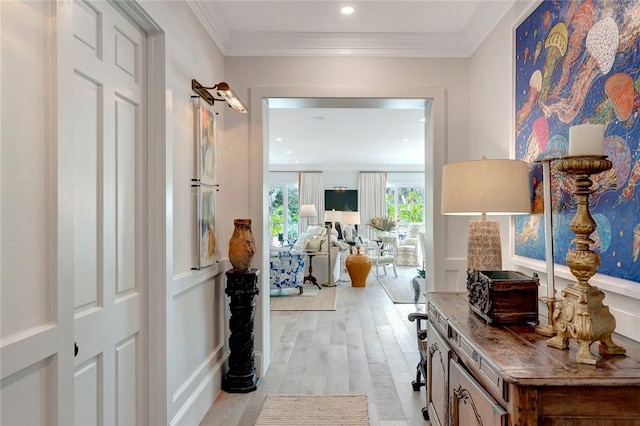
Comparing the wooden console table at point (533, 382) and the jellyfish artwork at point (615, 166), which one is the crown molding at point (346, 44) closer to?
the jellyfish artwork at point (615, 166)

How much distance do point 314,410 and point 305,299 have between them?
3.39 metres

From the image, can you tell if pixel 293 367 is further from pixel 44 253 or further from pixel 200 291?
pixel 44 253

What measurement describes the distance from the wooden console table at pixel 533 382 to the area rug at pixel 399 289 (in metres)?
4.34

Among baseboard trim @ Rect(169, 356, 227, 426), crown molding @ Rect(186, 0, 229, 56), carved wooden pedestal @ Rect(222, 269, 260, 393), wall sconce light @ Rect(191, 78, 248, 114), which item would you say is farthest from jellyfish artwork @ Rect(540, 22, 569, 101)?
baseboard trim @ Rect(169, 356, 227, 426)

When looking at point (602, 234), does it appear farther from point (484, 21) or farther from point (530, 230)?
point (484, 21)

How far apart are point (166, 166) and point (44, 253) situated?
89 cm

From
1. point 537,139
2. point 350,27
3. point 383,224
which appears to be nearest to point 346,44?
point 350,27

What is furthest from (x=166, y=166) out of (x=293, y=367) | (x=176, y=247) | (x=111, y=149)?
(x=293, y=367)

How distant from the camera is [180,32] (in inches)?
85.4

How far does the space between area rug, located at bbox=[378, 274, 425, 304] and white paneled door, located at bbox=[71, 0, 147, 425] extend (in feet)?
15.1

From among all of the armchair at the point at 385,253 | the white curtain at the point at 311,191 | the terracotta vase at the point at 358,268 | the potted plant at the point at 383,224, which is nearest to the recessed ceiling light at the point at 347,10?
the terracotta vase at the point at 358,268

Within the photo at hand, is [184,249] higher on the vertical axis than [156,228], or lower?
lower

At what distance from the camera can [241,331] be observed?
2812 millimetres

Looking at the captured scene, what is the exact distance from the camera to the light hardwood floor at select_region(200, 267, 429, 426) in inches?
102
